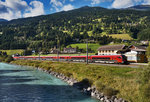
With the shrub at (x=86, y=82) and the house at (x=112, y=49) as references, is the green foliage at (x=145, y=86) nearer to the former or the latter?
the shrub at (x=86, y=82)

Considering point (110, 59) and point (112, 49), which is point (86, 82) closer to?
point (110, 59)

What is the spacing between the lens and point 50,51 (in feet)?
489

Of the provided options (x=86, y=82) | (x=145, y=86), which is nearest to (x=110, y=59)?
(x=86, y=82)

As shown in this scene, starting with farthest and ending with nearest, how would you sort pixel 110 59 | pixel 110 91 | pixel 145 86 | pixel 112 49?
1. pixel 112 49
2. pixel 110 59
3. pixel 110 91
4. pixel 145 86

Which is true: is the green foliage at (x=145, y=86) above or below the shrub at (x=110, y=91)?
above

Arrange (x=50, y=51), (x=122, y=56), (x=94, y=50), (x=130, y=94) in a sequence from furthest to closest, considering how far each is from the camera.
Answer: (x=50, y=51)
(x=94, y=50)
(x=122, y=56)
(x=130, y=94)

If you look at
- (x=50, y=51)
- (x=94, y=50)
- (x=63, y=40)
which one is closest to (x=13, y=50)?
(x=50, y=51)

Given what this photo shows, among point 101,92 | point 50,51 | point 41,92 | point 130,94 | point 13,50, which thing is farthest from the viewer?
point 13,50

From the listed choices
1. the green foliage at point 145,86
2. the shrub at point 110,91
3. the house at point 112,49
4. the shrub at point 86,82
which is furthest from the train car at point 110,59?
the green foliage at point 145,86

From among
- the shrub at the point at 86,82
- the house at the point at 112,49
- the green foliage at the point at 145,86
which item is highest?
the house at the point at 112,49

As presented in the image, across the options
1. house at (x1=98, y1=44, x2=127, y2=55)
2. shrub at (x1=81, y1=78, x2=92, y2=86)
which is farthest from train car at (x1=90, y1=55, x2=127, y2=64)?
house at (x1=98, y1=44, x2=127, y2=55)

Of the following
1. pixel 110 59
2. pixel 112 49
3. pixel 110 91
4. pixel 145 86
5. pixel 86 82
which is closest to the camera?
pixel 145 86

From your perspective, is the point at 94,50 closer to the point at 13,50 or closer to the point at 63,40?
the point at 63,40

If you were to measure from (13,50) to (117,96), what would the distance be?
6611 inches
